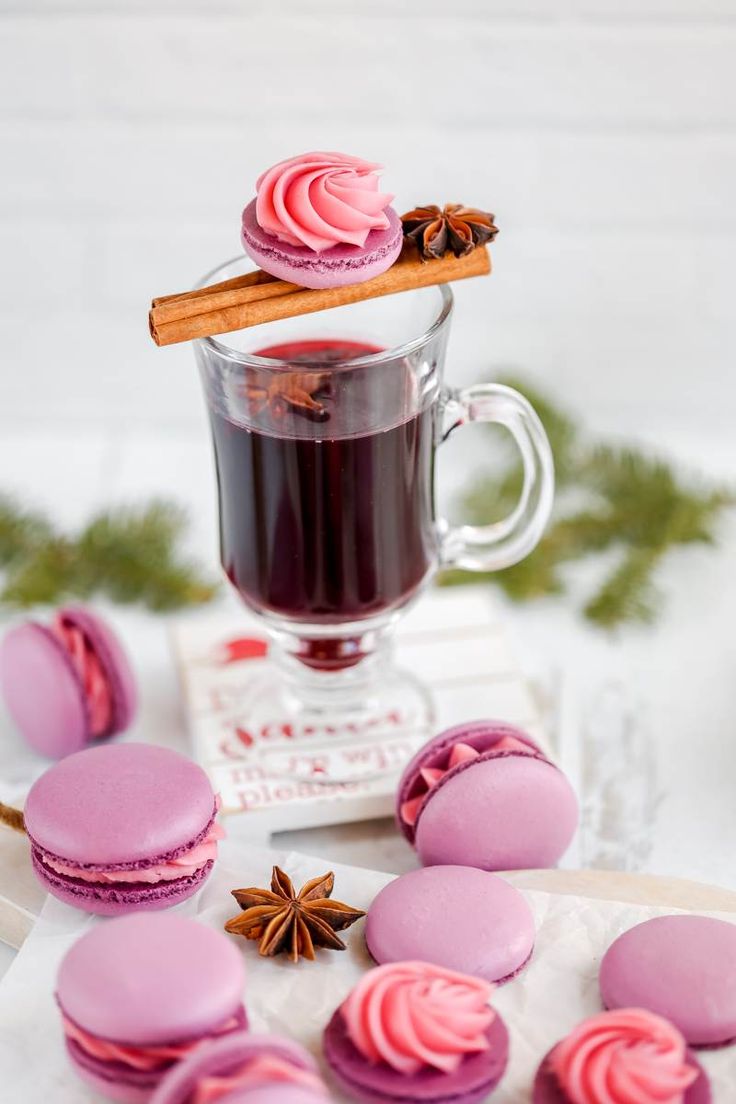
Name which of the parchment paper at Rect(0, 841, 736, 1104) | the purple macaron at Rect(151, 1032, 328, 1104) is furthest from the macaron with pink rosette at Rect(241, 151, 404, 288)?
the purple macaron at Rect(151, 1032, 328, 1104)

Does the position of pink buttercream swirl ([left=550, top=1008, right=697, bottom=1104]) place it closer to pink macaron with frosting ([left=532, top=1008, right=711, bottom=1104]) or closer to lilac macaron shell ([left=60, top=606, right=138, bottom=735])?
pink macaron with frosting ([left=532, top=1008, right=711, bottom=1104])

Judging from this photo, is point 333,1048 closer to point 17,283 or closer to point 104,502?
point 104,502

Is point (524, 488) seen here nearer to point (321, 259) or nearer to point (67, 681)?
point (321, 259)

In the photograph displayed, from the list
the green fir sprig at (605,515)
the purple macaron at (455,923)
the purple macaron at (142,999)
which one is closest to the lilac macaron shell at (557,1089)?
the purple macaron at (455,923)

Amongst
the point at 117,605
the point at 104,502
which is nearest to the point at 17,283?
the point at 104,502

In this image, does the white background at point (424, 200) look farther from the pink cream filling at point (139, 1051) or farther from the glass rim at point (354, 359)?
the pink cream filling at point (139, 1051)

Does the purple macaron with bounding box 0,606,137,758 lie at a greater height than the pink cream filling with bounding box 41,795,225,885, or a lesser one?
lesser
